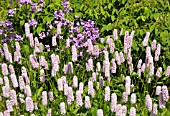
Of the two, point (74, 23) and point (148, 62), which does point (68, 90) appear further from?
point (74, 23)

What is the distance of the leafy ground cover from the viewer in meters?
3.72

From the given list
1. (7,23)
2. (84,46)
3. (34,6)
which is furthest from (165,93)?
(7,23)

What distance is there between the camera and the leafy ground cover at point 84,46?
3.72m

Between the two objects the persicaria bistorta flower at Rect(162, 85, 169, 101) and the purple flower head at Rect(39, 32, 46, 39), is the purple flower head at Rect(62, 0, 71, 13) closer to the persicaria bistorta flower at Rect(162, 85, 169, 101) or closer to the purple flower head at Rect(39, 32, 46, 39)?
the purple flower head at Rect(39, 32, 46, 39)

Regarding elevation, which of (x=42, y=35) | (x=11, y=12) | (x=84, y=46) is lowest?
(x=84, y=46)

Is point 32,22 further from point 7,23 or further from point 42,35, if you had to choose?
point 7,23

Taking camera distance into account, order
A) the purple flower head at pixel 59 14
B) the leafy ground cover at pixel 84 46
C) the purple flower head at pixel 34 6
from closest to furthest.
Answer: the leafy ground cover at pixel 84 46
the purple flower head at pixel 59 14
the purple flower head at pixel 34 6

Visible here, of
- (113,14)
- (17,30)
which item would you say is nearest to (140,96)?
(113,14)

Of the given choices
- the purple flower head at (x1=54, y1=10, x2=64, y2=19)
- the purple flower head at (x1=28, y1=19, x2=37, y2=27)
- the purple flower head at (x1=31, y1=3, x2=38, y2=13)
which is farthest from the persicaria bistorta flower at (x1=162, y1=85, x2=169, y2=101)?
the purple flower head at (x1=31, y1=3, x2=38, y2=13)

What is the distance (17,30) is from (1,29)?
19cm

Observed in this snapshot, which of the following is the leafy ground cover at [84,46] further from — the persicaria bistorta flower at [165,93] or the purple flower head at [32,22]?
the persicaria bistorta flower at [165,93]

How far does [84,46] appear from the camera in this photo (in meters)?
4.25

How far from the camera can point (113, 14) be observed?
4457mm

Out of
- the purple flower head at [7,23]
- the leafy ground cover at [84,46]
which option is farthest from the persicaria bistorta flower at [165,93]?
the purple flower head at [7,23]
